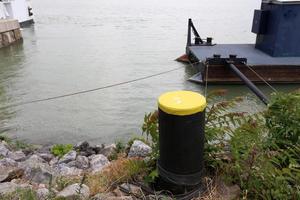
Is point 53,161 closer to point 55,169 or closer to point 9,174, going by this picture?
point 55,169

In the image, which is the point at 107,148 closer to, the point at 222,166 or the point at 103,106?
the point at 222,166

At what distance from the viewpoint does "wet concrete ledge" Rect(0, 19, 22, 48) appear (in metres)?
20.2

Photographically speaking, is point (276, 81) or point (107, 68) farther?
point (107, 68)

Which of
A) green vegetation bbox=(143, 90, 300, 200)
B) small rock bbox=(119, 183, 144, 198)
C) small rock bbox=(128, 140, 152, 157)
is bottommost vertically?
small rock bbox=(128, 140, 152, 157)

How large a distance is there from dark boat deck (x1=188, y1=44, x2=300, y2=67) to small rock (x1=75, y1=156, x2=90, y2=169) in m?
7.25

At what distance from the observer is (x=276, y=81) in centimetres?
1103

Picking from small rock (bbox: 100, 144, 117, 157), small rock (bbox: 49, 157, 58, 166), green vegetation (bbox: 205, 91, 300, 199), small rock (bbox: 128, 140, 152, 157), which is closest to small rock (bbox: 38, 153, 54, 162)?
small rock (bbox: 49, 157, 58, 166)

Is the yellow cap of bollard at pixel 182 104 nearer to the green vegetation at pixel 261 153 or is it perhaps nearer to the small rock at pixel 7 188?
the green vegetation at pixel 261 153

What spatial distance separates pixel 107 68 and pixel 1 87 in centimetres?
471

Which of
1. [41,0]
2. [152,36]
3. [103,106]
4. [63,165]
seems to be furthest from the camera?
[41,0]

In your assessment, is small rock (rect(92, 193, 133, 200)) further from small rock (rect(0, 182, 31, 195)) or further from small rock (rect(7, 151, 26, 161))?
small rock (rect(7, 151, 26, 161))

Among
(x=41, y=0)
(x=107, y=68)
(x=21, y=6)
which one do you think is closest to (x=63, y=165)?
(x=107, y=68)

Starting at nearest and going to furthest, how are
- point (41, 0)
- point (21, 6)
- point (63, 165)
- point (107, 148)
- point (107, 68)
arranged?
point (63, 165), point (107, 148), point (107, 68), point (21, 6), point (41, 0)

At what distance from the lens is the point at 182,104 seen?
269 centimetres
